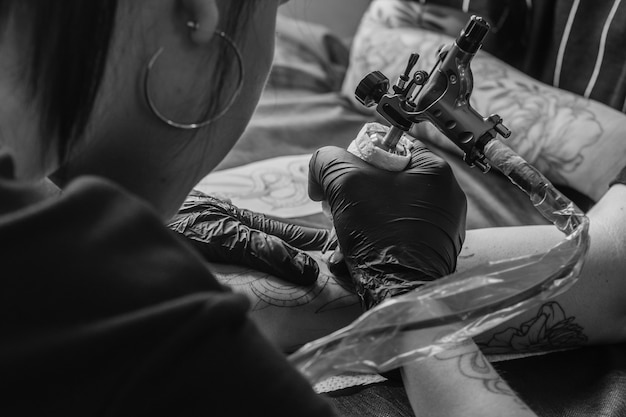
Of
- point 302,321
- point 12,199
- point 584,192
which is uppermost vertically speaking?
point 12,199

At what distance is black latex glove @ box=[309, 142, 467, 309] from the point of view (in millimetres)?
914

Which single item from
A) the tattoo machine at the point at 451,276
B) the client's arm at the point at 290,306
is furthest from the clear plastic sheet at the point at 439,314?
the client's arm at the point at 290,306

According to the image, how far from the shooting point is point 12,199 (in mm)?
562

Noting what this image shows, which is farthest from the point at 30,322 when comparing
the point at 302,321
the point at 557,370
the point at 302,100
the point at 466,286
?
the point at 302,100

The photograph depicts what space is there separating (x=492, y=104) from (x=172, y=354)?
1217 mm

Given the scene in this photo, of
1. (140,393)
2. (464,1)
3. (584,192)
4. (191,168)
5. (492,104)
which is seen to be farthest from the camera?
(464,1)

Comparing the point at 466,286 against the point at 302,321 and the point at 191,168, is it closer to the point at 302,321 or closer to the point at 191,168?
the point at 191,168

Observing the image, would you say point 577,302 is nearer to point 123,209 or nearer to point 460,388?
point 460,388

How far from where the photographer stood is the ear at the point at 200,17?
0.59 meters

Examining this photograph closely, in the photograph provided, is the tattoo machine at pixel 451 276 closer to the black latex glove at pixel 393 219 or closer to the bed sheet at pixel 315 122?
the black latex glove at pixel 393 219

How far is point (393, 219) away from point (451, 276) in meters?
0.23

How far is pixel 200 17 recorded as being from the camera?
0.59 m

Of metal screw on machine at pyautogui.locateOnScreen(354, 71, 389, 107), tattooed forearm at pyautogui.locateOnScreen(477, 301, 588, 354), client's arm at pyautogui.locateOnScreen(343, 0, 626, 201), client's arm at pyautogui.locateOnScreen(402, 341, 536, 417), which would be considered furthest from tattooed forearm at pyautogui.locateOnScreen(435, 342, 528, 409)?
client's arm at pyautogui.locateOnScreen(343, 0, 626, 201)

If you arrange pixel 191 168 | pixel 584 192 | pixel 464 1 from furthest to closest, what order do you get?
pixel 464 1
pixel 584 192
pixel 191 168
